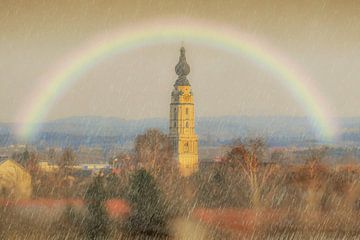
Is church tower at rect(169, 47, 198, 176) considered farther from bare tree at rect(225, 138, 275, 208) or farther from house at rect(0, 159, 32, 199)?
house at rect(0, 159, 32, 199)

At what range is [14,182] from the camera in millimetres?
68500

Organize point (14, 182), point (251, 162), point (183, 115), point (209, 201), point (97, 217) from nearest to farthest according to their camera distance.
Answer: point (97, 217) < point (209, 201) < point (14, 182) < point (251, 162) < point (183, 115)

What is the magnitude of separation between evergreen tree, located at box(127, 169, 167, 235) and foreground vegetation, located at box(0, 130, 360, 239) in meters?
0.04

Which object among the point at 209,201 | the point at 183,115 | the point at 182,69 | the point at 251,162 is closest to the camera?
the point at 209,201

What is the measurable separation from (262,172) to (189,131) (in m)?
57.8

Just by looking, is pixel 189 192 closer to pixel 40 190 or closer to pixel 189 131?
pixel 40 190

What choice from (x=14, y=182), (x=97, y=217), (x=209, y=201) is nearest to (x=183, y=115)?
(x=14, y=182)

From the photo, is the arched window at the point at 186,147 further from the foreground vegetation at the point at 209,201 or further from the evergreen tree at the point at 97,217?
the evergreen tree at the point at 97,217

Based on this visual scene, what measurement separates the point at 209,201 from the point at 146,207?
43.2 feet

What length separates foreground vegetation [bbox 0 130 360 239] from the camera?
46.8m

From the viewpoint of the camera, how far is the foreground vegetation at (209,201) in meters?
46.8

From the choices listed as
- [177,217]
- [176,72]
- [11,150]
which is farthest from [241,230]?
[176,72]

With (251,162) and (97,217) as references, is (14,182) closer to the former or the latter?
(251,162)

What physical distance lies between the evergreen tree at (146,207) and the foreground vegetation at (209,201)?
0.04m
